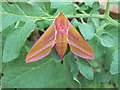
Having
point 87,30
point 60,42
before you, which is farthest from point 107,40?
point 60,42

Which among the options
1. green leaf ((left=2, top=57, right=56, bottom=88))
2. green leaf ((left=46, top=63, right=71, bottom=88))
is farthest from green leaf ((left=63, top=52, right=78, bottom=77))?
green leaf ((left=46, top=63, right=71, bottom=88))

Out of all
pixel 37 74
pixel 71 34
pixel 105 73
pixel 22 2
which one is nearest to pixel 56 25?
pixel 71 34

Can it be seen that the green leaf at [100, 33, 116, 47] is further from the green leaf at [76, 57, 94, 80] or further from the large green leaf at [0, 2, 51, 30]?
the large green leaf at [0, 2, 51, 30]

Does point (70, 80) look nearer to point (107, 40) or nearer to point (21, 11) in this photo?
point (107, 40)

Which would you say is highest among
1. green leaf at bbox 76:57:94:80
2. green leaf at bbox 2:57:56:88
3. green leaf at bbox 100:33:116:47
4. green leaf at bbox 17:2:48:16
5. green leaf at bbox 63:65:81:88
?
green leaf at bbox 17:2:48:16

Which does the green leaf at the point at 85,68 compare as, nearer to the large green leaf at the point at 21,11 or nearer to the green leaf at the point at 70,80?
the green leaf at the point at 70,80

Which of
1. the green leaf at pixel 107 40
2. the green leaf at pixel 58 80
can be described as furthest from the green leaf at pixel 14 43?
the green leaf at pixel 58 80

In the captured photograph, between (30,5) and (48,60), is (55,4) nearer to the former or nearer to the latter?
(30,5)
